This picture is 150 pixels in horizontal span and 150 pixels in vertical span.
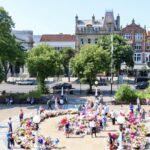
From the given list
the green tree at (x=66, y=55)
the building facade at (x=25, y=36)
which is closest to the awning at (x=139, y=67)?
the green tree at (x=66, y=55)

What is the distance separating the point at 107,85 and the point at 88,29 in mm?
24243

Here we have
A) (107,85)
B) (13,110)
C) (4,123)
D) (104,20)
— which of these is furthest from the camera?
(104,20)

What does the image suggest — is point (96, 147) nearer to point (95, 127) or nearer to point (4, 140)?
→ point (95, 127)

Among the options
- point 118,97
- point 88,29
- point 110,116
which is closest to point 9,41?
point 118,97

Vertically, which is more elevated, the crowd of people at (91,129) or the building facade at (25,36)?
the building facade at (25,36)

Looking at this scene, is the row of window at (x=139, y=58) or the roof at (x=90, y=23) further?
the roof at (x=90, y=23)

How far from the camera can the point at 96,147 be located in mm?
31656

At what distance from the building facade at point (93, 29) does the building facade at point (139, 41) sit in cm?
318

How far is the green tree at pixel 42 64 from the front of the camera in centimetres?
6073

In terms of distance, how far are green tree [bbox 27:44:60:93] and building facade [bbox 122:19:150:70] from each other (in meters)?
40.0

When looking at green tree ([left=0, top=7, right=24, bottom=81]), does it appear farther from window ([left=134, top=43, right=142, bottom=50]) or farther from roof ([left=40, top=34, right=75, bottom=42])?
roof ([left=40, top=34, right=75, bottom=42])

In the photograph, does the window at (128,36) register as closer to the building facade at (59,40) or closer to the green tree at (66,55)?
the green tree at (66,55)

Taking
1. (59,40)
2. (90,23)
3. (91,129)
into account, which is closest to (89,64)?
(91,129)

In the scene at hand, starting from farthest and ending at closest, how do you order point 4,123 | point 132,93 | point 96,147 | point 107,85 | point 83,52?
point 107,85 → point 83,52 → point 132,93 → point 4,123 → point 96,147
